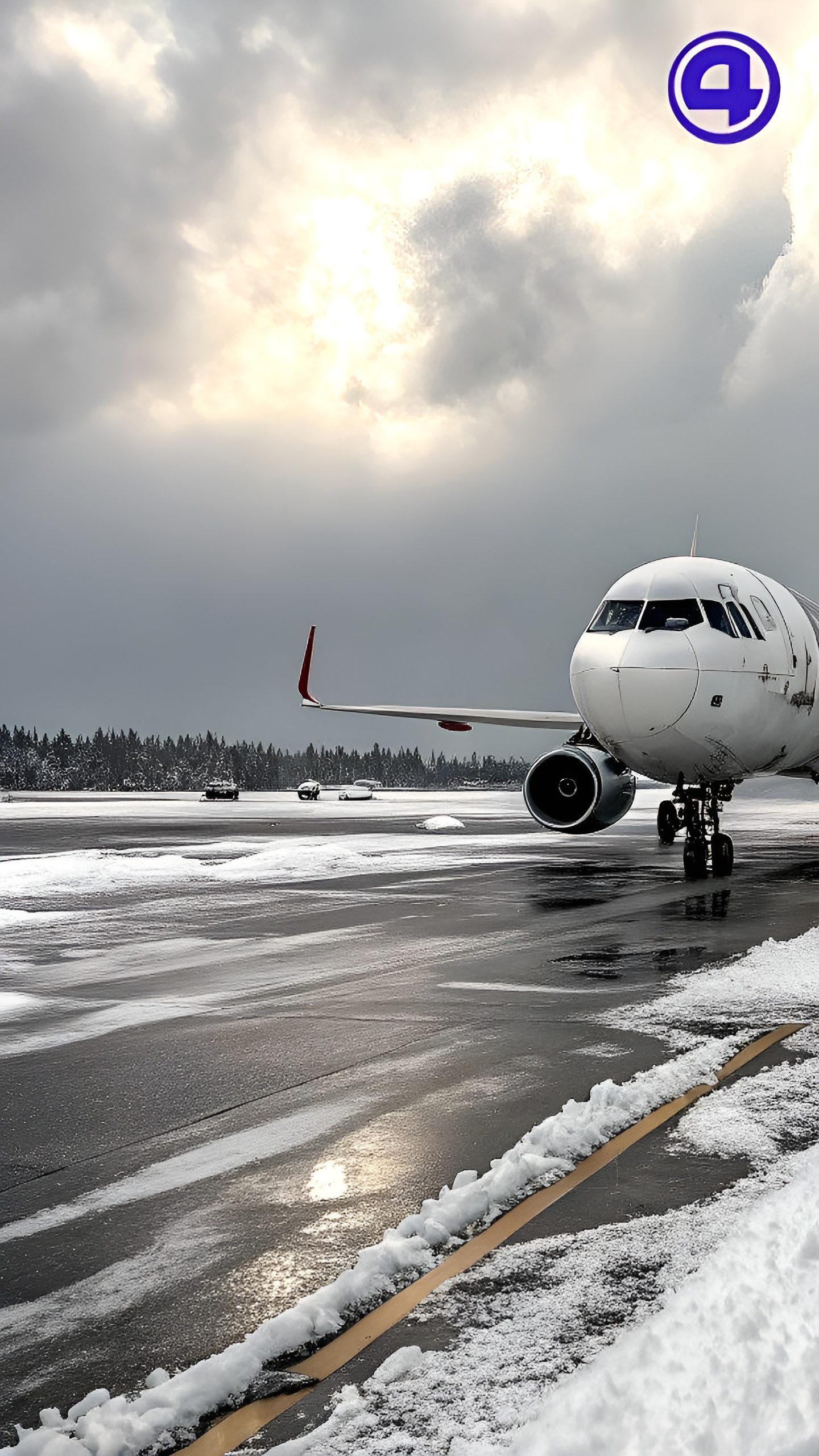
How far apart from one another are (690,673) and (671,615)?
106 cm

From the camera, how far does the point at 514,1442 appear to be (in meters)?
2.75

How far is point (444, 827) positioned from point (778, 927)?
73.4 ft

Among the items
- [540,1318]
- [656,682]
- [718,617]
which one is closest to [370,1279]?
[540,1318]

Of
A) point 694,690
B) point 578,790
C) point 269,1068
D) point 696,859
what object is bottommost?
point 269,1068

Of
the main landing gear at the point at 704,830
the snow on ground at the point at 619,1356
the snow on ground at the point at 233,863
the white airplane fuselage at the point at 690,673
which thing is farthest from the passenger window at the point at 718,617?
the snow on ground at the point at 619,1356

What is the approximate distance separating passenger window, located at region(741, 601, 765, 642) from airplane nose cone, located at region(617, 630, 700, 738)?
1.60 metres

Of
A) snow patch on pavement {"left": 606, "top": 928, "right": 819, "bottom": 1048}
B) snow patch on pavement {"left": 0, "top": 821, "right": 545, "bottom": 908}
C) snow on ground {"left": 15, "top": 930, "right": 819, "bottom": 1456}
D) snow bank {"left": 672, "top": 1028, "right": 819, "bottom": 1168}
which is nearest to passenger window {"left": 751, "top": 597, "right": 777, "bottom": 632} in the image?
snow patch on pavement {"left": 606, "top": 928, "right": 819, "bottom": 1048}

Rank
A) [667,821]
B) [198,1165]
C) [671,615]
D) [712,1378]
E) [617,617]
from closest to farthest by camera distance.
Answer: [712,1378]
[198,1165]
[671,615]
[617,617]
[667,821]

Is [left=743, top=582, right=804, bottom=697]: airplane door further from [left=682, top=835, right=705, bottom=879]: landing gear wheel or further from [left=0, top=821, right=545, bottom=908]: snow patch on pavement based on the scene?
[left=0, top=821, right=545, bottom=908]: snow patch on pavement

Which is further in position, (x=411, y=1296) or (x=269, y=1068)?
(x=269, y=1068)

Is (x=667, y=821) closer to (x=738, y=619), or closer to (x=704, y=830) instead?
(x=704, y=830)

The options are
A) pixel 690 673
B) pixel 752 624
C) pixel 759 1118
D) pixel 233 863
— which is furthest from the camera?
pixel 233 863

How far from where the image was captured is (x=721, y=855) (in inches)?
710

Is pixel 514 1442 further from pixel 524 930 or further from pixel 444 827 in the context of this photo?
pixel 444 827
